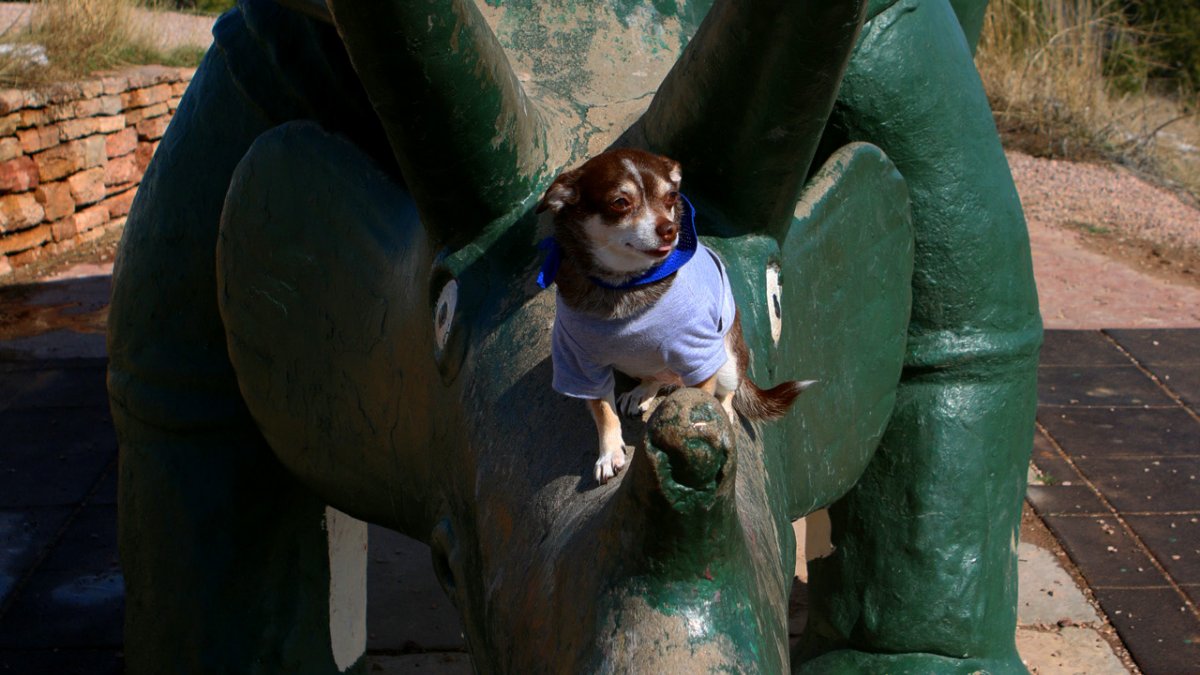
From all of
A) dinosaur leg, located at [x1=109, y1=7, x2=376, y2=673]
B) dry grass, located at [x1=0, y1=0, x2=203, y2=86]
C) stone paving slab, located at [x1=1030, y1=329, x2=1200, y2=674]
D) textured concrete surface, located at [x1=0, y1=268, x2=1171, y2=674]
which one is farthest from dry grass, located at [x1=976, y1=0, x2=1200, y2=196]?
dinosaur leg, located at [x1=109, y1=7, x2=376, y2=673]

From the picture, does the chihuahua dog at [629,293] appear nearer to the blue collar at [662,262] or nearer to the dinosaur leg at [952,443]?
the blue collar at [662,262]

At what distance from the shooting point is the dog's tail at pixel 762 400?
72.0 inches

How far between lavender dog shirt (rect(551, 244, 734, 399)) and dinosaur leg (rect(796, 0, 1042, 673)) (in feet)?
3.10

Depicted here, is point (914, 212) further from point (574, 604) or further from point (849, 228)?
point (574, 604)

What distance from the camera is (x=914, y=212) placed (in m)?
2.61

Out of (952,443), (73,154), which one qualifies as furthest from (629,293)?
(73,154)

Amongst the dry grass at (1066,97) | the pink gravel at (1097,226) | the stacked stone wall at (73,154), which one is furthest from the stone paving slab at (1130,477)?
the stacked stone wall at (73,154)

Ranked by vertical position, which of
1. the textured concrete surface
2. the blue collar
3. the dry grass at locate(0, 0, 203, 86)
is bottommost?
the textured concrete surface

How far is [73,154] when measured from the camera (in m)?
8.61

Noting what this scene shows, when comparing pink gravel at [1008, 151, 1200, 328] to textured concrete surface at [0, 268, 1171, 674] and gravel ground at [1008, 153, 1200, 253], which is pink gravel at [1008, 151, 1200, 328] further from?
textured concrete surface at [0, 268, 1171, 674]

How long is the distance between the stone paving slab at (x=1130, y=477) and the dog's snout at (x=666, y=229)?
2.78m

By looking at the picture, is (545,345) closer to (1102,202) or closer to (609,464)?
(609,464)

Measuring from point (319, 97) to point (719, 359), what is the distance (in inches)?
33.8

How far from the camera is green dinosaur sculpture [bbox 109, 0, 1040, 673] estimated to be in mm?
1562
